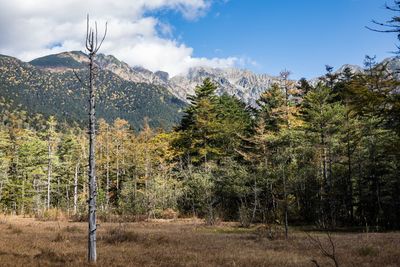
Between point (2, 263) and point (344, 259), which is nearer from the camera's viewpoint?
point (2, 263)

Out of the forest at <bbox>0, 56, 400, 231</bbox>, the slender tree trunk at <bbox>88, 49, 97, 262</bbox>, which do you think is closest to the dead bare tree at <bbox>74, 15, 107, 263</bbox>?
the slender tree trunk at <bbox>88, 49, 97, 262</bbox>

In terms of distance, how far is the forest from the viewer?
3434 cm

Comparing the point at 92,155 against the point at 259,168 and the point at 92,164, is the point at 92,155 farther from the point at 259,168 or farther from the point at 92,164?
the point at 259,168

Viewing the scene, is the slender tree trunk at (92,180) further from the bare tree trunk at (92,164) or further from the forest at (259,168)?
the forest at (259,168)

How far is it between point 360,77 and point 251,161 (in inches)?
1415

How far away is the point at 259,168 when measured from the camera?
41.6 metres

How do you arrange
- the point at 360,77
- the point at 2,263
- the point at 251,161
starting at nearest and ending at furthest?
the point at 360,77 < the point at 2,263 < the point at 251,161

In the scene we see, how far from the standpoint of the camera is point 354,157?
118 feet

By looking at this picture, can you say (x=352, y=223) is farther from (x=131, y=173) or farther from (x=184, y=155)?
(x=131, y=173)

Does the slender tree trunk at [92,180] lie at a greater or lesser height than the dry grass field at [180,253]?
greater

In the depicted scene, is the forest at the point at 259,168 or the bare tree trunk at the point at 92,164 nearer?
the bare tree trunk at the point at 92,164

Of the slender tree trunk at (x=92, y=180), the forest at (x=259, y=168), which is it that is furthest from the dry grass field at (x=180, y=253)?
the forest at (x=259, y=168)

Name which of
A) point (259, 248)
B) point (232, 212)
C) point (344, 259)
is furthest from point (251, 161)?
point (344, 259)

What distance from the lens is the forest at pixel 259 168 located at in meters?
34.3
